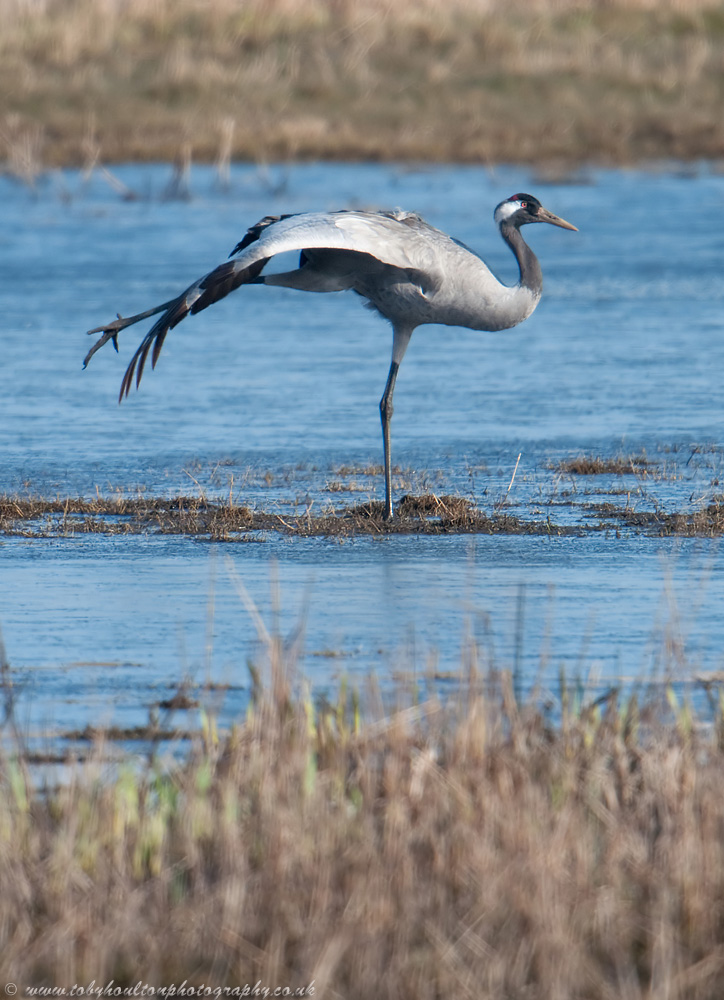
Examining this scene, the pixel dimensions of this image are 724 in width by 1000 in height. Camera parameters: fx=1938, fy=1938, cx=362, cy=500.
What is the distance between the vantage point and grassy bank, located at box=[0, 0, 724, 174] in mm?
23000

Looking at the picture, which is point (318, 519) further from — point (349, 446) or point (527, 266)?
point (349, 446)

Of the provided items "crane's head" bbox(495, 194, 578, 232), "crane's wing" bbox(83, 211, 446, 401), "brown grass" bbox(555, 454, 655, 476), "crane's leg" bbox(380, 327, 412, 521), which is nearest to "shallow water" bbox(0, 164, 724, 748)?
"brown grass" bbox(555, 454, 655, 476)

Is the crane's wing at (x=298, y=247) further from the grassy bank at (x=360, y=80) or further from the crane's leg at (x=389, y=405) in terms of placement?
the grassy bank at (x=360, y=80)

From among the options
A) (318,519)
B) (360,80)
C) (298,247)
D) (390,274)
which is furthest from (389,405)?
(360,80)

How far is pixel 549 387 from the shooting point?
10.9 metres

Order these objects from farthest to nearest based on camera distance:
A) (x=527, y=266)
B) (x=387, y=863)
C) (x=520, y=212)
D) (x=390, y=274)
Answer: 1. (x=520, y=212)
2. (x=527, y=266)
3. (x=390, y=274)
4. (x=387, y=863)

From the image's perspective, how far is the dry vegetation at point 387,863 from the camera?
3.52 m

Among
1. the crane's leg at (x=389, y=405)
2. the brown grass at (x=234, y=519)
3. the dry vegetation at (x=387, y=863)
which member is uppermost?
the crane's leg at (x=389, y=405)

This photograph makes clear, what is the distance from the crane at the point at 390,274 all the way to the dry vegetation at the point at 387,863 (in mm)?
3326

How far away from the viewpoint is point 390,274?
7.99 m

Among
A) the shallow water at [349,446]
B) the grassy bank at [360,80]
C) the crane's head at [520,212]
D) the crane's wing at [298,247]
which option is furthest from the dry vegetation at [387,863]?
the grassy bank at [360,80]

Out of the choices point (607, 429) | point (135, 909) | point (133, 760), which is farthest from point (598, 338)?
point (135, 909)

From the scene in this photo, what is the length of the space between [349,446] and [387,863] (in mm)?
5704

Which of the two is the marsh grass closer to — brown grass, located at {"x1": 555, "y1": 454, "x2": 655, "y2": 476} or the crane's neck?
brown grass, located at {"x1": 555, "y1": 454, "x2": 655, "y2": 476}
